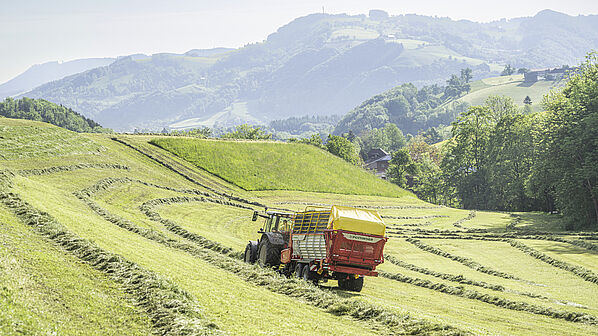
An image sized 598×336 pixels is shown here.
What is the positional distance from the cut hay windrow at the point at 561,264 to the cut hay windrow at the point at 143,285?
29191mm

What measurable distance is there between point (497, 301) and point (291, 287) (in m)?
10.6

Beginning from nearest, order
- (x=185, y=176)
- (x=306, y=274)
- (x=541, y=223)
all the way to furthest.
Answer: (x=306, y=274) → (x=541, y=223) → (x=185, y=176)

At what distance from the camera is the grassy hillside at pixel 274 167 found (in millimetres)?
99125

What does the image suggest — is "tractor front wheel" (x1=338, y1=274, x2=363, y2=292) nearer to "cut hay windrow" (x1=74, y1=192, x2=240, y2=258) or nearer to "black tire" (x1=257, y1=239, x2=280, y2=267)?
"black tire" (x1=257, y1=239, x2=280, y2=267)

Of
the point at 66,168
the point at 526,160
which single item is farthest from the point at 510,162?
the point at 66,168

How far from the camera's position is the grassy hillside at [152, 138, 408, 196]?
99125mm

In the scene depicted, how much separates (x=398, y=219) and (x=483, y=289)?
5102 centimetres

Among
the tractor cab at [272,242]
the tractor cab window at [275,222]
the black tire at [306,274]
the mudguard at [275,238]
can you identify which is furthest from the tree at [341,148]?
the black tire at [306,274]

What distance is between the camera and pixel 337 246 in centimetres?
2422

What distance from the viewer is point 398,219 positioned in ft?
267

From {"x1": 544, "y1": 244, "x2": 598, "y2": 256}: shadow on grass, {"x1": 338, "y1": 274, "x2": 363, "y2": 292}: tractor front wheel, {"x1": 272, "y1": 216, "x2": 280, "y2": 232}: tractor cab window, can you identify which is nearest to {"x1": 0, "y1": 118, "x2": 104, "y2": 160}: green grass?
{"x1": 272, "y1": 216, "x2": 280, "y2": 232}: tractor cab window

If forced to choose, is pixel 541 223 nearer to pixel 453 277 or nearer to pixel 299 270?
pixel 453 277

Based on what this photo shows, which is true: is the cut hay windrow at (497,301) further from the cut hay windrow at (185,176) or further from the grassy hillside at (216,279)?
the cut hay windrow at (185,176)

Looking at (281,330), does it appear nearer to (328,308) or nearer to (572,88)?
(328,308)
